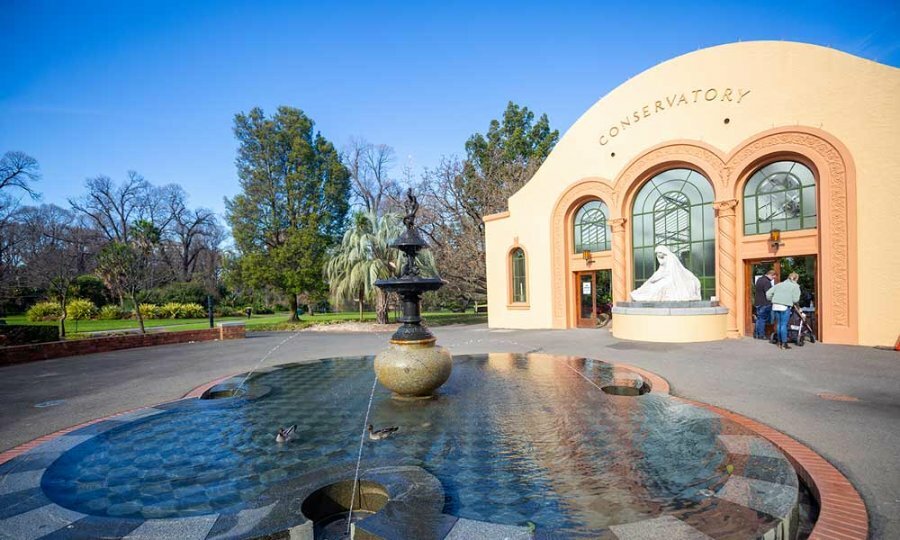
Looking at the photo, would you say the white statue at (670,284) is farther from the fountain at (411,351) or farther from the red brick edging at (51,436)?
the red brick edging at (51,436)

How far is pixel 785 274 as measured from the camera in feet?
68.3

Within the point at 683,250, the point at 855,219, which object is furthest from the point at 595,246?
the point at 855,219

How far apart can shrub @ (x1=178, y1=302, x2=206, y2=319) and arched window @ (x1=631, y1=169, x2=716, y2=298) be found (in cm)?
3232

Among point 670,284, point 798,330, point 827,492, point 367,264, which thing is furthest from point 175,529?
point 367,264

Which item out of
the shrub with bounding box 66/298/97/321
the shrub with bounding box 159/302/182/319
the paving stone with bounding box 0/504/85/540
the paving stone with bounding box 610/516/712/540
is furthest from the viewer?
the shrub with bounding box 159/302/182/319

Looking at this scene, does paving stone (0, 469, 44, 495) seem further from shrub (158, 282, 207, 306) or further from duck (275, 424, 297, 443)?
shrub (158, 282, 207, 306)

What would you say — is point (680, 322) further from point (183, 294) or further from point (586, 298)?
point (183, 294)

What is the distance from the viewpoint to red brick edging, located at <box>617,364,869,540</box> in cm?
293

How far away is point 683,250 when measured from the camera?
16344mm

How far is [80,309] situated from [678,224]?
35940mm

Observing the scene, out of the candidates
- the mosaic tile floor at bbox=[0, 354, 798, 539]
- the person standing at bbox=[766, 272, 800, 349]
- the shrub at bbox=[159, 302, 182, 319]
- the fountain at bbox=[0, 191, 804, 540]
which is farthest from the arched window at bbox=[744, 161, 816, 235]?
the shrub at bbox=[159, 302, 182, 319]

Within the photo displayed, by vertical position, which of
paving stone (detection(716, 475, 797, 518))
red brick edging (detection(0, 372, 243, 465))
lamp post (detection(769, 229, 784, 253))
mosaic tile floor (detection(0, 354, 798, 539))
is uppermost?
lamp post (detection(769, 229, 784, 253))

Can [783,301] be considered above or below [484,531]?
above

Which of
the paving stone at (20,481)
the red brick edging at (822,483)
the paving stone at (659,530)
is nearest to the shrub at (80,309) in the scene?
the red brick edging at (822,483)
